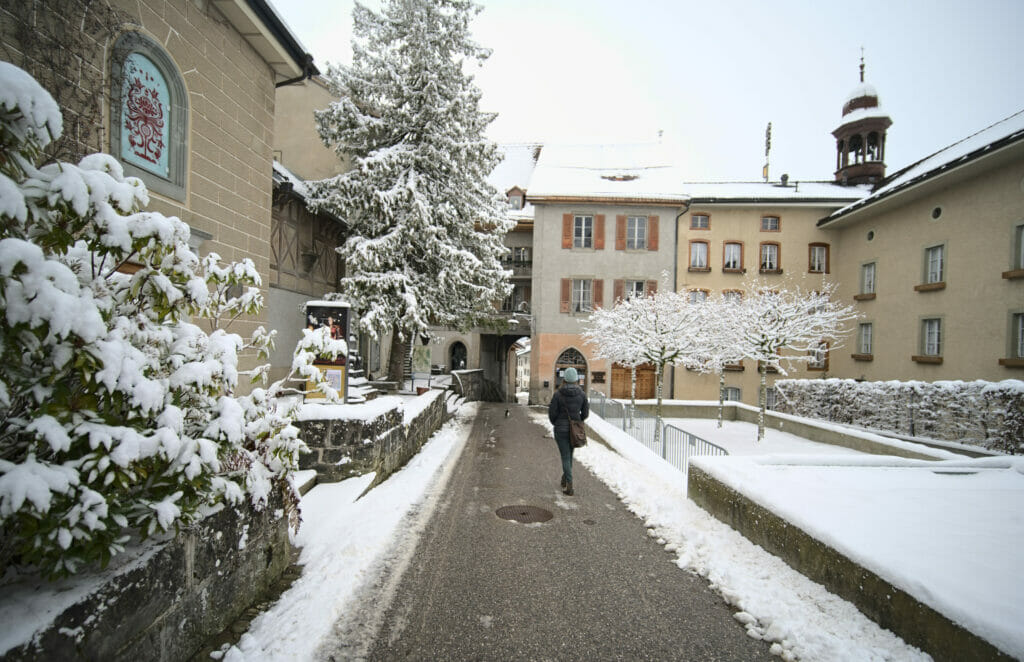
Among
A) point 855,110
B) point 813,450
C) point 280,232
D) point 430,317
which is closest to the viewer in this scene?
point 813,450

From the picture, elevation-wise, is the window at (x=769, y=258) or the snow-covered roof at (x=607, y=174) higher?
the snow-covered roof at (x=607, y=174)

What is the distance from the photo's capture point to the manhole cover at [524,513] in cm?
573

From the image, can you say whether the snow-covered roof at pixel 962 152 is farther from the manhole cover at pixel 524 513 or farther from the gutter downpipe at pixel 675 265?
the manhole cover at pixel 524 513

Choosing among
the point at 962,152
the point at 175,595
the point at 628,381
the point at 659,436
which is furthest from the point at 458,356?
the point at 175,595

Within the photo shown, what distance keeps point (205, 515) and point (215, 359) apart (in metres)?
1.09

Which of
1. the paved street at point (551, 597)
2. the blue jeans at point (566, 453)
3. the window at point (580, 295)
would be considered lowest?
the paved street at point (551, 597)

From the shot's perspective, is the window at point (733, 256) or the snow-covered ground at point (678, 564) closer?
→ the snow-covered ground at point (678, 564)

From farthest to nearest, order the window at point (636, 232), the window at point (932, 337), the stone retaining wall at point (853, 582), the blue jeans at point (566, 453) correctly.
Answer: the window at point (636, 232) < the window at point (932, 337) < the blue jeans at point (566, 453) < the stone retaining wall at point (853, 582)

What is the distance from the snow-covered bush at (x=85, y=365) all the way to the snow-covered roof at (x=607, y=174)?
22.9 meters

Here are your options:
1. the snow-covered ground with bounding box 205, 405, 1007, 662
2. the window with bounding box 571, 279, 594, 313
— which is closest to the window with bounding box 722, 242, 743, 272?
the window with bounding box 571, 279, 594, 313

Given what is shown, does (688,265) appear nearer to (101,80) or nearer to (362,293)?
(362,293)

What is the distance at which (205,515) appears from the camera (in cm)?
305

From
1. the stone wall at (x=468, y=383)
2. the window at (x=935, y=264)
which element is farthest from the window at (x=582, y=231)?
the window at (x=935, y=264)

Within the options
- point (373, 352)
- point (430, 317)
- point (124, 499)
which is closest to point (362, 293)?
point (430, 317)
